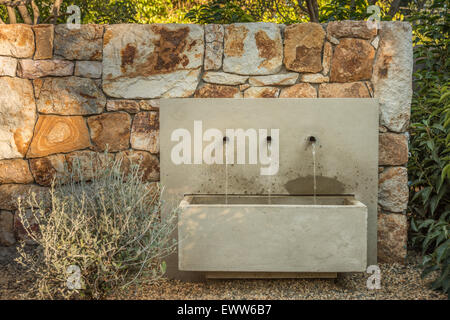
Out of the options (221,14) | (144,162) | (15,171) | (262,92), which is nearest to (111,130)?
(144,162)

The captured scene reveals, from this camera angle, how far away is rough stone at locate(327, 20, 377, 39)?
10.6 ft

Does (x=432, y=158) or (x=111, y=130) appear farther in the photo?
(x=432, y=158)

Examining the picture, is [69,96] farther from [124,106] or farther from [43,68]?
[124,106]

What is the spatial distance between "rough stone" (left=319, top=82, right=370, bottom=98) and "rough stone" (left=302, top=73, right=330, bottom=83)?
1.5 inches

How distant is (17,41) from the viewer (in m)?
3.29

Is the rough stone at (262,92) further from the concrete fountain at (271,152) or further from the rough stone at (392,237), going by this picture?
the rough stone at (392,237)

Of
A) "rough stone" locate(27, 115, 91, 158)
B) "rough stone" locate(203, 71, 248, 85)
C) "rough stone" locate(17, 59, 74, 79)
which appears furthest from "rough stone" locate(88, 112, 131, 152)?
"rough stone" locate(203, 71, 248, 85)

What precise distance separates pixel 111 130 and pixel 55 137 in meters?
0.44

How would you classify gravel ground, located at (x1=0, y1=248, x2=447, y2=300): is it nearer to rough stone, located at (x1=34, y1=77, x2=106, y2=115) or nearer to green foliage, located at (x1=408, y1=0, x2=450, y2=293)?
green foliage, located at (x1=408, y1=0, x2=450, y2=293)

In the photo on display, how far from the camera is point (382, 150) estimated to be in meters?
3.27

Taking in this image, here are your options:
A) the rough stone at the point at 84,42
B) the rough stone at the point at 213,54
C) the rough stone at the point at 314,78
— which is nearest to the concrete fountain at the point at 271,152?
the rough stone at the point at 314,78

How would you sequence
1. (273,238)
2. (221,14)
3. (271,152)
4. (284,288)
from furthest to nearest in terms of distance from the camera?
(221,14) → (271,152) → (284,288) → (273,238)

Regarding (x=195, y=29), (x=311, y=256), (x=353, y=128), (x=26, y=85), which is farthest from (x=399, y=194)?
(x=26, y=85)

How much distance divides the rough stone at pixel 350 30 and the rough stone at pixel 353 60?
0.04m
